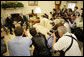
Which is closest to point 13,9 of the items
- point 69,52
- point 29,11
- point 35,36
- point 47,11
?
point 29,11

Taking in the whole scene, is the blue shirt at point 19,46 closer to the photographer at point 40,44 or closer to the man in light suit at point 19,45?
the man in light suit at point 19,45

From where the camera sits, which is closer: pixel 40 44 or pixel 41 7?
pixel 40 44

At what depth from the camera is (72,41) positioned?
4.84 feet

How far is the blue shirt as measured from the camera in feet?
5.28

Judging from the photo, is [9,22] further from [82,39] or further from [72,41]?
[72,41]

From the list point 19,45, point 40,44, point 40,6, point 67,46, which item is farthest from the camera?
point 40,6

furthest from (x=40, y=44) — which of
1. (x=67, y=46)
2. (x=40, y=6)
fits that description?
(x=40, y=6)

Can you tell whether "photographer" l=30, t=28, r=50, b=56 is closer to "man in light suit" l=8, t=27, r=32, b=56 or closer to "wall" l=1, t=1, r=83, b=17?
"man in light suit" l=8, t=27, r=32, b=56

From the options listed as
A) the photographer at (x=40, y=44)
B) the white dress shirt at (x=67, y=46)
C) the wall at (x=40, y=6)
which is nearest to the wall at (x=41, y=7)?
the wall at (x=40, y=6)

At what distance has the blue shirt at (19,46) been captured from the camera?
5.28ft

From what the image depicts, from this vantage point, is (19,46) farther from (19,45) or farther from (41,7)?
(41,7)

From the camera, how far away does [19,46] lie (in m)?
1.62

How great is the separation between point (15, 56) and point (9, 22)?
11.3 feet

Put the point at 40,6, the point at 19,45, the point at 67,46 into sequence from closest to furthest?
the point at 67,46 → the point at 19,45 → the point at 40,6
